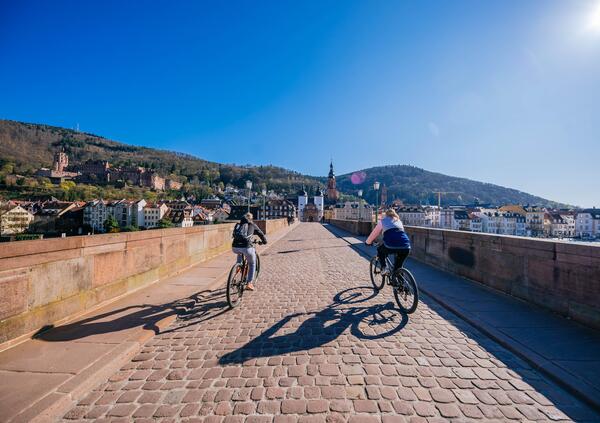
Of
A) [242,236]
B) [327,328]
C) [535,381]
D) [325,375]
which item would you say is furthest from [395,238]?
[325,375]

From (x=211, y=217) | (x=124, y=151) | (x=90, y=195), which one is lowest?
(x=211, y=217)

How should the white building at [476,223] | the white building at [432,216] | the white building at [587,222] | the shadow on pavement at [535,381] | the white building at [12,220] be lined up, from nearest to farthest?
the shadow on pavement at [535,381] → the white building at [12,220] → the white building at [587,222] → the white building at [476,223] → the white building at [432,216]

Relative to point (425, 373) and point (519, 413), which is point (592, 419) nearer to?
point (519, 413)

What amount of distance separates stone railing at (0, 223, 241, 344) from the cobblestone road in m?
1.52

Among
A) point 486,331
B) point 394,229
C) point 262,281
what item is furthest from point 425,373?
point 262,281

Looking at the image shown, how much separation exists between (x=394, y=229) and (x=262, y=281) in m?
3.66

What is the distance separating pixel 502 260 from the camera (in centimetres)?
567

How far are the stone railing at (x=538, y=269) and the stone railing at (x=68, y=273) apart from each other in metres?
7.30

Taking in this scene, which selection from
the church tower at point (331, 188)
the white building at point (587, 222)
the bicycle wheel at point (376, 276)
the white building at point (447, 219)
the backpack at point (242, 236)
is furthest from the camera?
the church tower at point (331, 188)

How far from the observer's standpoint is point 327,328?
403 centimetres

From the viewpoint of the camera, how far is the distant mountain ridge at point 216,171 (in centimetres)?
12838

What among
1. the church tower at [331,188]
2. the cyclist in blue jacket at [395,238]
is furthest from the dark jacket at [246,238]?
the church tower at [331,188]

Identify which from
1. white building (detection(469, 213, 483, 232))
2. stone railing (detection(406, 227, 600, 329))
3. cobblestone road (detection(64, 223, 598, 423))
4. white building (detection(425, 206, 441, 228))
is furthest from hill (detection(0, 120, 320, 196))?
cobblestone road (detection(64, 223, 598, 423))

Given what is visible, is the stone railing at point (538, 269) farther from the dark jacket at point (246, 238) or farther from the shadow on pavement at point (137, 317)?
the shadow on pavement at point (137, 317)
